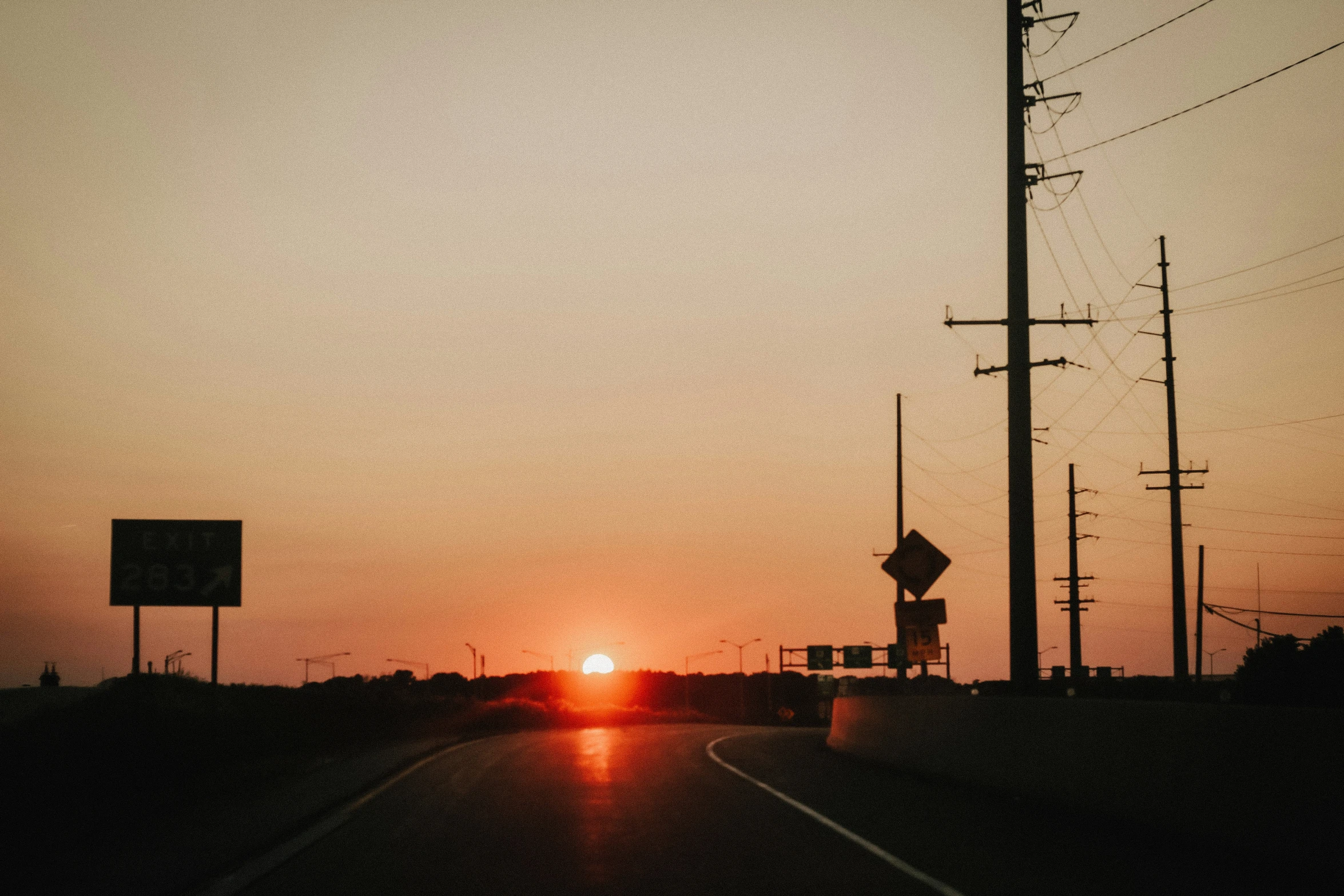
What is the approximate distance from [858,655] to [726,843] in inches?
4427

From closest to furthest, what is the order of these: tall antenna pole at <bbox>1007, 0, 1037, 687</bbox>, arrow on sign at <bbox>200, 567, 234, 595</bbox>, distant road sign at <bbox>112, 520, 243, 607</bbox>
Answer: tall antenna pole at <bbox>1007, 0, 1037, 687</bbox> < distant road sign at <bbox>112, 520, 243, 607</bbox> < arrow on sign at <bbox>200, 567, 234, 595</bbox>

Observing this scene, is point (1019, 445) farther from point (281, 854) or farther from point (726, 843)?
point (281, 854)

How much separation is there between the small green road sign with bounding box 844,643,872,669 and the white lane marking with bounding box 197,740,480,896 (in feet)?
348

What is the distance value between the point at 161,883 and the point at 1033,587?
593 inches

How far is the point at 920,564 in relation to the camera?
75.0ft

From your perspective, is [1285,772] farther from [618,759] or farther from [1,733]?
[1,733]

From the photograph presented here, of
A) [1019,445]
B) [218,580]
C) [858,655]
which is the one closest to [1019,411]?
[1019,445]

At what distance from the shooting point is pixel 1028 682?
69.7 ft

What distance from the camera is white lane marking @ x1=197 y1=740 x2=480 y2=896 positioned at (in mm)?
10180

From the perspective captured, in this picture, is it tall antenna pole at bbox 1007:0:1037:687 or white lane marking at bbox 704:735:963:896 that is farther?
tall antenna pole at bbox 1007:0:1037:687

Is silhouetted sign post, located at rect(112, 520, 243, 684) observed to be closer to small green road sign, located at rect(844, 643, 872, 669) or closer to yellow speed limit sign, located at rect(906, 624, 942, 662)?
yellow speed limit sign, located at rect(906, 624, 942, 662)

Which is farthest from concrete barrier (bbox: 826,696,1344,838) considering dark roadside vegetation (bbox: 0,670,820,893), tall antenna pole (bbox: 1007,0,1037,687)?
dark roadside vegetation (bbox: 0,670,820,893)

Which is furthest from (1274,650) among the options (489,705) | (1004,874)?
(489,705)

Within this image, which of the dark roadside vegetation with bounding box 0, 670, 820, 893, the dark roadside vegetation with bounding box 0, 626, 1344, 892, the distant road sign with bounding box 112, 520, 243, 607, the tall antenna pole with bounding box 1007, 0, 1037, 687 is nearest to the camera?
the dark roadside vegetation with bounding box 0, 670, 820, 893
